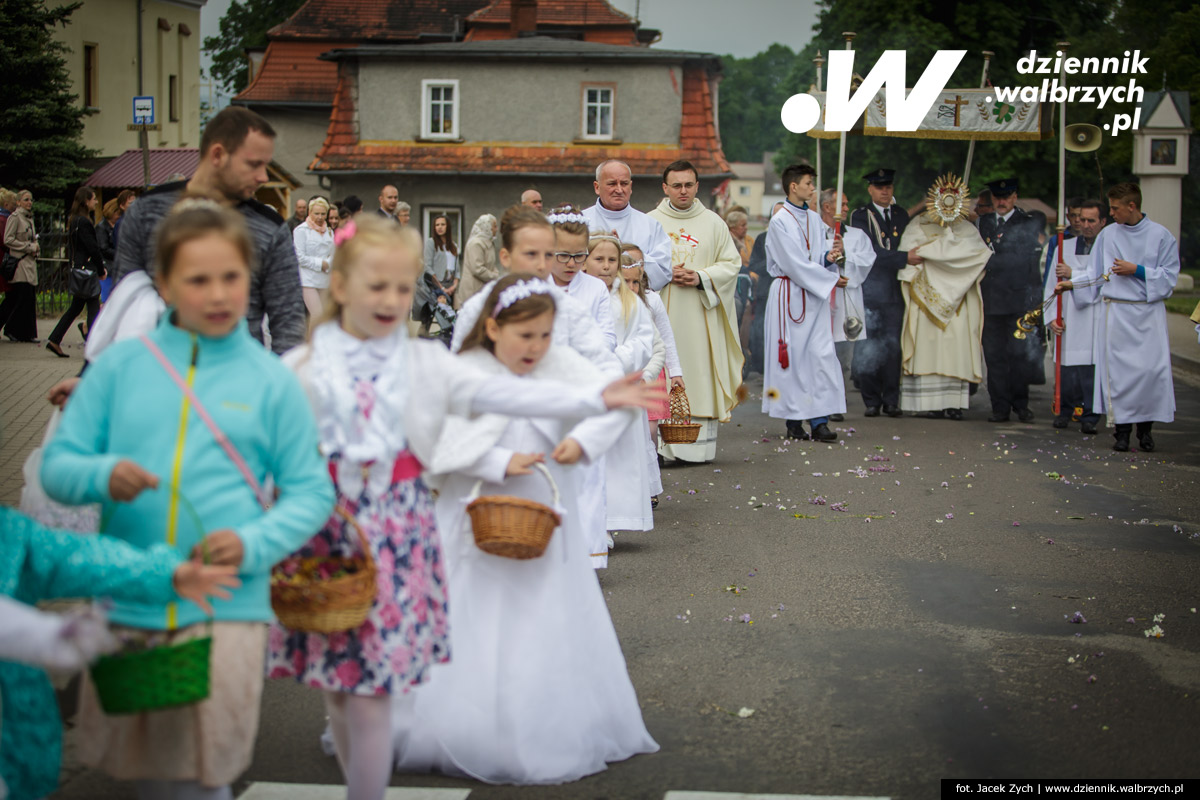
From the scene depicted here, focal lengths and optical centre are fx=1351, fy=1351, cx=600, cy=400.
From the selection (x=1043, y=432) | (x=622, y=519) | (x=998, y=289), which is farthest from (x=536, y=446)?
(x=998, y=289)

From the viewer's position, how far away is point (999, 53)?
40.9 meters

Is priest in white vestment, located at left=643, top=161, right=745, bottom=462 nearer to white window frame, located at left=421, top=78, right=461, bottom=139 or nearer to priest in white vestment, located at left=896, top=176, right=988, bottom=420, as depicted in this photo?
priest in white vestment, located at left=896, top=176, right=988, bottom=420

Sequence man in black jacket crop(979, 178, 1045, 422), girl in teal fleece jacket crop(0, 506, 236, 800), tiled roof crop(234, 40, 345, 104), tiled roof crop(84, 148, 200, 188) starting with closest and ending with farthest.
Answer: girl in teal fleece jacket crop(0, 506, 236, 800), man in black jacket crop(979, 178, 1045, 422), tiled roof crop(84, 148, 200, 188), tiled roof crop(234, 40, 345, 104)

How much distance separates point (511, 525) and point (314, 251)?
514 inches

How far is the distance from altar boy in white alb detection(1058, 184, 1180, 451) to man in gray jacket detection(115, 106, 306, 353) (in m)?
8.79

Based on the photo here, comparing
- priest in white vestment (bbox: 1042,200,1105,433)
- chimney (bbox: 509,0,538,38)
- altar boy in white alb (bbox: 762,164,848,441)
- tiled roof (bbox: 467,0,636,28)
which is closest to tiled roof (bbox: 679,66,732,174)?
chimney (bbox: 509,0,538,38)

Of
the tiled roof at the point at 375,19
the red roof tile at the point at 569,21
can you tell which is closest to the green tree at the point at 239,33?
the tiled roof at the point at 375,19

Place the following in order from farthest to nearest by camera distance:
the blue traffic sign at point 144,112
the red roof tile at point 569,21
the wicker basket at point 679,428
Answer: the red roof tile at point 569,21, the blue traffic sign at point 144,112, the wicker basket at point 679,428

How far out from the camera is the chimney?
42094 mm

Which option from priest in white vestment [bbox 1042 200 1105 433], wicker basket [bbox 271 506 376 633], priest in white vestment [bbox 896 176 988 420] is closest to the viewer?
wicker basket [bbox 271 506 376 633]

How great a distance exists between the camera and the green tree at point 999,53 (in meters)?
41.1

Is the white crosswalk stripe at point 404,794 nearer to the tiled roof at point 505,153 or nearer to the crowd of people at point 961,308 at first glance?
the crowd of people at point 961,308

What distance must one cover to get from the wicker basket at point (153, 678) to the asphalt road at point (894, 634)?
1.25m

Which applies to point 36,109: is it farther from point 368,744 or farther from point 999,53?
point 368,744
